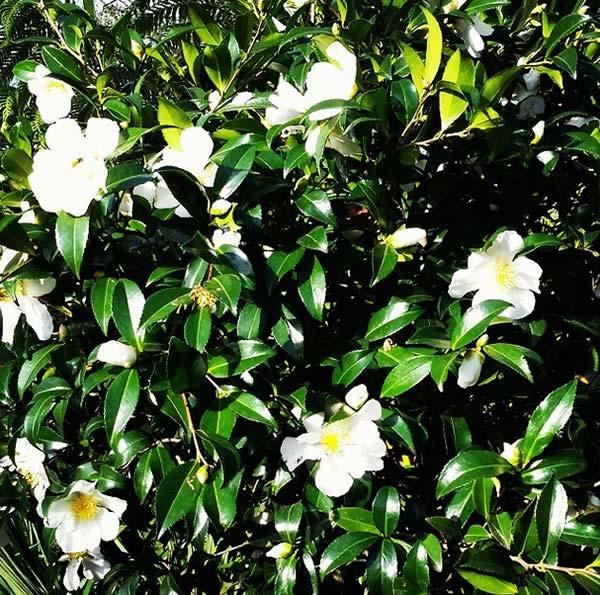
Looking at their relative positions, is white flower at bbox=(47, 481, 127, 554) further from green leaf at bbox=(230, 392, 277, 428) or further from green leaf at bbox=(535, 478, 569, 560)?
green leaf at bbox=(535, 478, 569, 560)

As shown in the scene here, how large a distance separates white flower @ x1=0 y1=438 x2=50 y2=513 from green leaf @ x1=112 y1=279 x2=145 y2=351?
14.6 inches

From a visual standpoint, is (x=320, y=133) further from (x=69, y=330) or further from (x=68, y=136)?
(x=69, y=330)

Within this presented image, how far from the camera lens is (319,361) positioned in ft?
3.65

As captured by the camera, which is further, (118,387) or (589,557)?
(589,557)

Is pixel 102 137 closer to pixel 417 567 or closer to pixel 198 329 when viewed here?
pixel 198 329

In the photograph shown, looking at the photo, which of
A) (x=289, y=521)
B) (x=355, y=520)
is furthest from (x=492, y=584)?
(x=289, y=521)

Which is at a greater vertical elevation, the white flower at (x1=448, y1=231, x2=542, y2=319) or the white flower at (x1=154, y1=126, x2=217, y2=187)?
the white flower at (x1=154, y1=126, x2=217, y2=187)

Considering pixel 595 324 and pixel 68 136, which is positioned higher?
pixel 68 136

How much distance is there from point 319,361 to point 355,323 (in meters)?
0.11

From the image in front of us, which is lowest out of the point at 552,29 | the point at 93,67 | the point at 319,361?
the point at 319,361

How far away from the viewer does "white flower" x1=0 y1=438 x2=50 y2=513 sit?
1229 millimetres

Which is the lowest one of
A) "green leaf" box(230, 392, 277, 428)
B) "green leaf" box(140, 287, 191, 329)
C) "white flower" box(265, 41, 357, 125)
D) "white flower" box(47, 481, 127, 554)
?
"white flower" box(47, 481, 127, 554)

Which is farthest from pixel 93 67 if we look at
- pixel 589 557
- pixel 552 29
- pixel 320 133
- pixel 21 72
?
pixel 589 557

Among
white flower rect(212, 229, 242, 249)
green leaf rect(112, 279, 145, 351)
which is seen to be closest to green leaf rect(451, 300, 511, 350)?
white flower rect(212, 229, 242, 249)
